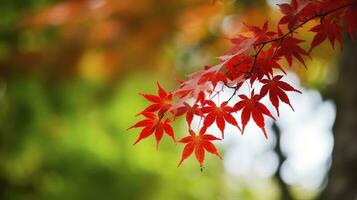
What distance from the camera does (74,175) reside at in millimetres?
3789

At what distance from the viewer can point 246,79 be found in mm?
959

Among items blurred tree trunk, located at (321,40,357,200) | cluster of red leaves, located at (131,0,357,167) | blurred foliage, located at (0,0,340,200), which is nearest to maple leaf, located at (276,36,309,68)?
cluster of red leaves, located at (131,0,357,167)

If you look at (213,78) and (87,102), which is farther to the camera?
(87,102)

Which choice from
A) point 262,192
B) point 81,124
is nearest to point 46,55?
point 81,124

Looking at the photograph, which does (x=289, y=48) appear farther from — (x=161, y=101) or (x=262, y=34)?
(x=161, y=101)

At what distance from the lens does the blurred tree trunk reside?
2.24m

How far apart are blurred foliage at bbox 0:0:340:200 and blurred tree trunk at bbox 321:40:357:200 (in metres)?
0.91

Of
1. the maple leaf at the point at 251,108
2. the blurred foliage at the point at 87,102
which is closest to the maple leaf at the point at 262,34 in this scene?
the maple leaf at the point at 251,108

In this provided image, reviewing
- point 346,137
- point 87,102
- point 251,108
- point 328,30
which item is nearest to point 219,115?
Answer: point 251,108

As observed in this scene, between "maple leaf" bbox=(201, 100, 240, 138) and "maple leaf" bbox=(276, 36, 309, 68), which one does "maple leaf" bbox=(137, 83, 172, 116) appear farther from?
"maple leaf" bbox=(276, 36, 309, 68)

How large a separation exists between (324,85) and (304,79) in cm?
63

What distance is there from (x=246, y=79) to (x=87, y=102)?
9.60 feet

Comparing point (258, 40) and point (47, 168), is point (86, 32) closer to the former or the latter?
point (47, 168)

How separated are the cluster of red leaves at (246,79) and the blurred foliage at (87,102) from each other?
7.16 feet
